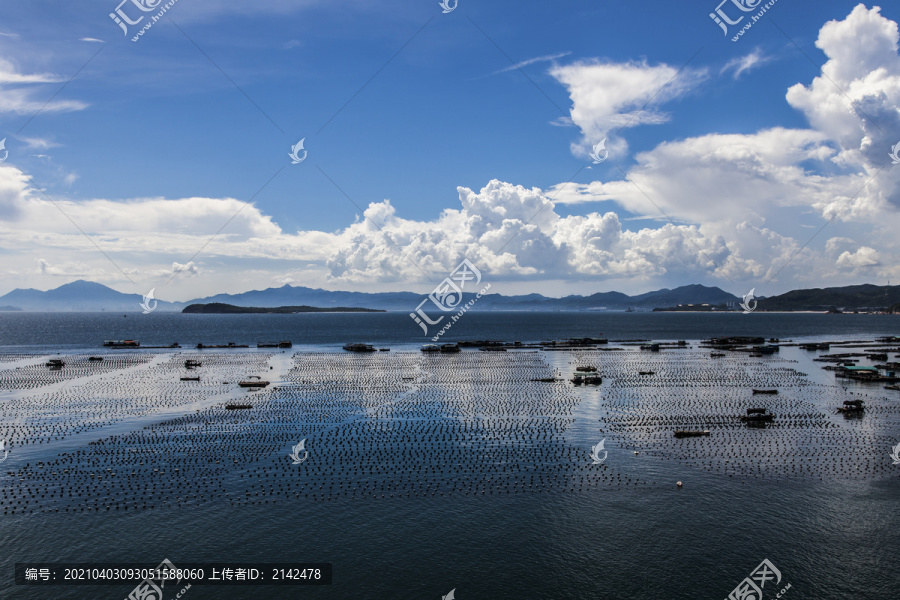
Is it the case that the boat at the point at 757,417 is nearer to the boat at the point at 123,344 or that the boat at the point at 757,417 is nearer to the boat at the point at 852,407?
the boat at the point at 852,407

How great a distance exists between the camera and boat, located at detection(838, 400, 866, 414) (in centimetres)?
7825

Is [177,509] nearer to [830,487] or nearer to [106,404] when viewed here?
[106,404]

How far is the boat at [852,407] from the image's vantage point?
257 ft

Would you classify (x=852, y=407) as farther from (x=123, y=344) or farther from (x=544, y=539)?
(x=123, y=344)

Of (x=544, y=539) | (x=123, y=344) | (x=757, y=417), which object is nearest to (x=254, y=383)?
(x=544, y=539)

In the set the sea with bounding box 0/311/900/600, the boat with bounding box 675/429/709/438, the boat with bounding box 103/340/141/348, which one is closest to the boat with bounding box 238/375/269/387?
the sea with bounding box 0/311/900/600

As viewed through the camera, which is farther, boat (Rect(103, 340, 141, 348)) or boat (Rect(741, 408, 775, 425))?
boat (Rect(103, 340, 141, 348))

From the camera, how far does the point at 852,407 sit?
78938 millimetres

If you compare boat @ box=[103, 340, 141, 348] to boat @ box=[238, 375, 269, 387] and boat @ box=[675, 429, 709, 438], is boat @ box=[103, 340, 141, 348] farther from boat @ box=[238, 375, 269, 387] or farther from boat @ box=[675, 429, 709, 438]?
boat @ box=[675, 429, 709, 438]

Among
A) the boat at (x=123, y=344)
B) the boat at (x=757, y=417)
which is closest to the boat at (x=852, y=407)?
the boat at (x=757, y=417)

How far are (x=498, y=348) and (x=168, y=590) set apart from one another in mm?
152944

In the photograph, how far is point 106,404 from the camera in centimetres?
8575

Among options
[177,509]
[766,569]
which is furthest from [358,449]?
[766,569]

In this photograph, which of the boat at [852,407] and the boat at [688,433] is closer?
the boat at [688,433]
